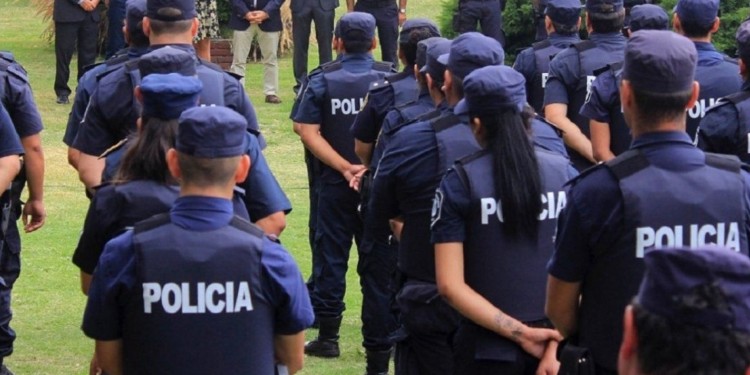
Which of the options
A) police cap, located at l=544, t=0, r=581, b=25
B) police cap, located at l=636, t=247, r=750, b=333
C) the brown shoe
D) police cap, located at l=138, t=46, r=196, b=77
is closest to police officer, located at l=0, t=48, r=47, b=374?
police cap, located at l=138, t=46, r=196, b=77

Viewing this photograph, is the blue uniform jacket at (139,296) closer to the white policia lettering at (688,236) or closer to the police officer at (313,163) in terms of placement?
the white policia lettering at (688,236)

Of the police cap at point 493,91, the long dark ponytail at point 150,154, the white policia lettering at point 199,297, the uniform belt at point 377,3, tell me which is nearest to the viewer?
the white policia lettering at point 199,297

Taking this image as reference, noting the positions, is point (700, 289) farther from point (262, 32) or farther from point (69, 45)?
point (69, 45)

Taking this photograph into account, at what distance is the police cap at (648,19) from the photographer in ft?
27.7

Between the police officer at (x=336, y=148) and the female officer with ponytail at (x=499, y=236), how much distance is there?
3.35 metres

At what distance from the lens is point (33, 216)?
24.9ft

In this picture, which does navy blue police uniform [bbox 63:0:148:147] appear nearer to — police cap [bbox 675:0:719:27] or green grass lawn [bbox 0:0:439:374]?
green grass lawn [bbox 0:0:439:374]

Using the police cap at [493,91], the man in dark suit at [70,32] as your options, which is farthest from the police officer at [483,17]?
the police cap at [493,91]

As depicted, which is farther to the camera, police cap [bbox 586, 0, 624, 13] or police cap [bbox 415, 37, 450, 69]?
police cap [bbox 586, 0, 624, 13]

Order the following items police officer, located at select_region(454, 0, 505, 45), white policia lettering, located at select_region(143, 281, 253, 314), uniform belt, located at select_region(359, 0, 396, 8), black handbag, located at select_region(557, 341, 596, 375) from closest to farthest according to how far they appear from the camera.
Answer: white policia lettering, located at select_region(143, 281, 253, 314) < black handbag, located at select_region(557, 341, 596, 375) < police officer, located at select_region(454, 0, 505, 45) < uniform belt, located at select_region(359, 0, 396, 8)

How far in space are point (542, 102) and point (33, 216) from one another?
366cm

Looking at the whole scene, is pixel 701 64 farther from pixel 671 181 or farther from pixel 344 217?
pixel 671 181

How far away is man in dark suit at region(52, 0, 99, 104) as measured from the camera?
1666cm

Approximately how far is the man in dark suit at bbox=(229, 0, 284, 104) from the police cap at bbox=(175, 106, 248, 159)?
12348 mm
